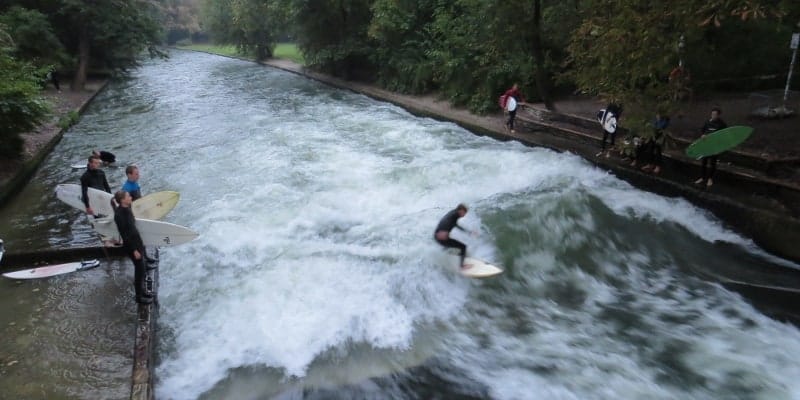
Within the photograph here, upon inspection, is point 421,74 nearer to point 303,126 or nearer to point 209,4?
point 303,126

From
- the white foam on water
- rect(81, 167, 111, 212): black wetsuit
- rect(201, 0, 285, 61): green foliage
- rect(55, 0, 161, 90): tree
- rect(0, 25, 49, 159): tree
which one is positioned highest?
rect(201, 0, 285, 61): green foliage

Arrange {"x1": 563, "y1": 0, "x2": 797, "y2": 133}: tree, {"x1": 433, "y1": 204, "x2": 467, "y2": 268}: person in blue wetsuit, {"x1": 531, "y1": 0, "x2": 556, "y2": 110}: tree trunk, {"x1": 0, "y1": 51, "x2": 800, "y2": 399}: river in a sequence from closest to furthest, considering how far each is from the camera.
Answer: {"x1": 0, "y1": 51, "x2": 800, "y2": 399}: river < {"x1": 433, "y1": 204, "x2": 467, "y2": 268}: person in blue wetsuit < {"x1": 563, "y1": 0, "x2": 797, "y2": 133}: tree < {"x1": 531, "y1": 0, "x2": 556, "y2": 110}: tree trunk

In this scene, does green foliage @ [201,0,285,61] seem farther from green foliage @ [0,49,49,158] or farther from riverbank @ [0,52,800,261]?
green foliage @ [0,49,49,158]

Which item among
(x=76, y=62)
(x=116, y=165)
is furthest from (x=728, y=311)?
(x=76, y=62)

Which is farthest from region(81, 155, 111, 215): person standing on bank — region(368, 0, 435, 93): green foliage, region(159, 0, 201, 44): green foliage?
region(159, 0, 201, 44): green foliage

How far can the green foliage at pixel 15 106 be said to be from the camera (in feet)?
37.1

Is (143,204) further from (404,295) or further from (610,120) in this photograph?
(610,120)

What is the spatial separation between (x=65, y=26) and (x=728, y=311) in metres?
32.8

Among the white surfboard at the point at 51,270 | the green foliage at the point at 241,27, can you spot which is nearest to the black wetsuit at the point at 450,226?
Answer: the white surfboard at the point at 51,270

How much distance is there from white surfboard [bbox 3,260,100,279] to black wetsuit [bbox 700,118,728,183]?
11760mm

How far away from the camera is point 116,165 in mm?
14633

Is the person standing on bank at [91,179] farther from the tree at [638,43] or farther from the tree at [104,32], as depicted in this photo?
the tree at [104,32]

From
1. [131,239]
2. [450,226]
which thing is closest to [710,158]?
[450,226]

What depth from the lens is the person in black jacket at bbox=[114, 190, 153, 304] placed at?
6.86 meters
